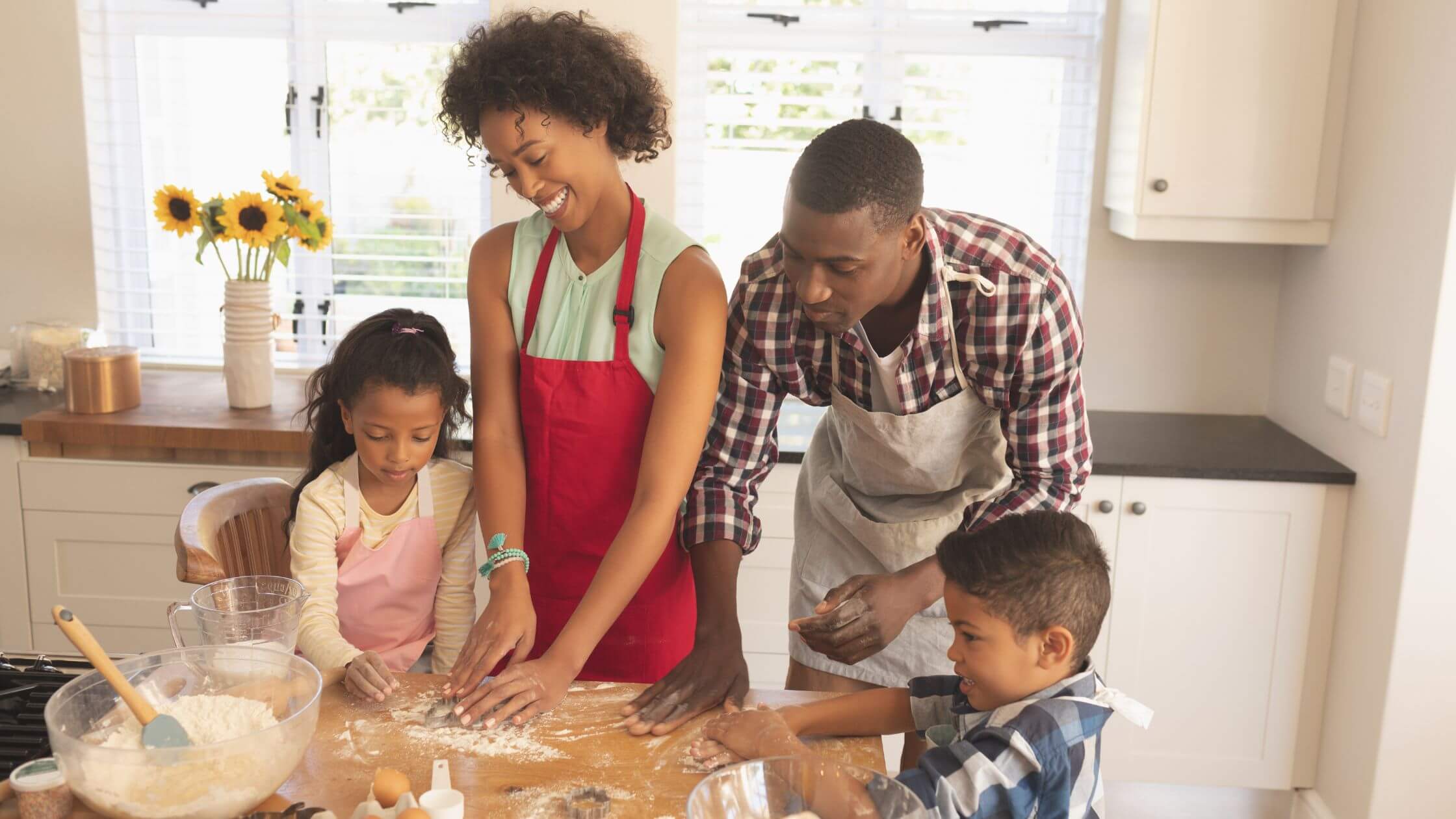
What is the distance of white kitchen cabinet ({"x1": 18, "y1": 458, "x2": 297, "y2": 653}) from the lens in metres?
2.57

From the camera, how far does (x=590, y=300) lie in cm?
158

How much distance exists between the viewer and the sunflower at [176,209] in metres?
2.51

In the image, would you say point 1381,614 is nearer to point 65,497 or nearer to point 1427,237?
point 1427,237

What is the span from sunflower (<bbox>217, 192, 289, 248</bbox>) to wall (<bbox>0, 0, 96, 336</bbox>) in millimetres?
704

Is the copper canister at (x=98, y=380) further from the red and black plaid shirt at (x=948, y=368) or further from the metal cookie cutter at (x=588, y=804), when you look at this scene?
the metal cookie cutter at (x=588, y=804)

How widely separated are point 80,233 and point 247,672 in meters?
2.23

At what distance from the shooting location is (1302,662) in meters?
2.50

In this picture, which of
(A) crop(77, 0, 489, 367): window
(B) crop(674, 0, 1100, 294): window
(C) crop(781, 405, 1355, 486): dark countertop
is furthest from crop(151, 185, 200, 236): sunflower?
(C) crop(781, 405, 1355, 486): dark countertop

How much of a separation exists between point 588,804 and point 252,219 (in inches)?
72.2

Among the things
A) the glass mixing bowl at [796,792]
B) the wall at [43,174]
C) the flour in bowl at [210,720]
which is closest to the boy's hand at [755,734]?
the glass mixing bowl at [796,792]

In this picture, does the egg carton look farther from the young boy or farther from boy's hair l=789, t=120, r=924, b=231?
boy's hair l=789, t=120, r=924, b=231

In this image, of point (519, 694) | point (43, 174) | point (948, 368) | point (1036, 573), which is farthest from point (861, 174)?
point (43, 174)

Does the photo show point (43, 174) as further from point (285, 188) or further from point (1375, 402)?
point (1375, 402)

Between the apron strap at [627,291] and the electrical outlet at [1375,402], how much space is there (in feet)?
4.98
